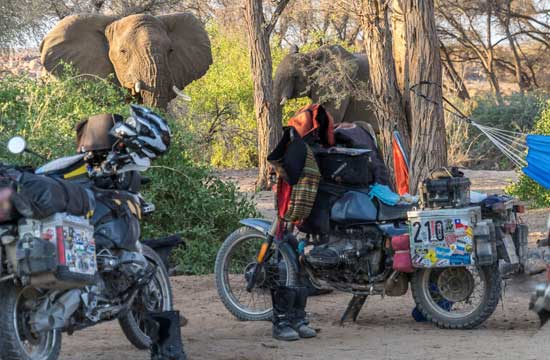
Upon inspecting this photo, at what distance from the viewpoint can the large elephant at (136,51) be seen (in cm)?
1814

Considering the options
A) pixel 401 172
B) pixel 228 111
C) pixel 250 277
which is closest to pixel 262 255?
pixel 250 277

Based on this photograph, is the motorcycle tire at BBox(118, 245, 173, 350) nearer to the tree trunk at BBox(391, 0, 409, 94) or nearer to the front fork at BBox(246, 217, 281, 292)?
the front fork at BBox(246, 217, 281, 292)

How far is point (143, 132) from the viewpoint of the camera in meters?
6.42

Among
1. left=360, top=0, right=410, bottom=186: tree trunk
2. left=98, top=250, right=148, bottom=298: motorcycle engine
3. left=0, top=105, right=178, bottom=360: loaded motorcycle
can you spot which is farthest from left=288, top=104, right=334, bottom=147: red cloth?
left=360, top=0, right=410, bottom=186: tree trunk

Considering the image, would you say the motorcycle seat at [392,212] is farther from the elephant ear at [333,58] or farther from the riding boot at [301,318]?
the elephant ear at [333,58]

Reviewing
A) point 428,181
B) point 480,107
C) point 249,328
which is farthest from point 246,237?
point 480,107

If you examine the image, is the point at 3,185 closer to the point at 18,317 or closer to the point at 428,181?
the point at 18,317

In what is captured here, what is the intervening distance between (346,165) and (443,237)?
874mm

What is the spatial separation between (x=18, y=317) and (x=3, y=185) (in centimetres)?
67

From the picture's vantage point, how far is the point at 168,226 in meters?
11.4

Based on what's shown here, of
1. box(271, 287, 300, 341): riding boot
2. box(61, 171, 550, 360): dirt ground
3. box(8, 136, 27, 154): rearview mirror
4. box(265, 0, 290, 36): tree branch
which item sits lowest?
box(61, 171, 550, 360): dirt ground

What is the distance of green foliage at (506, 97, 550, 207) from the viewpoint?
15.3 metres

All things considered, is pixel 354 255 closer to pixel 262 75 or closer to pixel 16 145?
pixel 16 145

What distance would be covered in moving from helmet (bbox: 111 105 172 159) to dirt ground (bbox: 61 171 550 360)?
1.24 m
